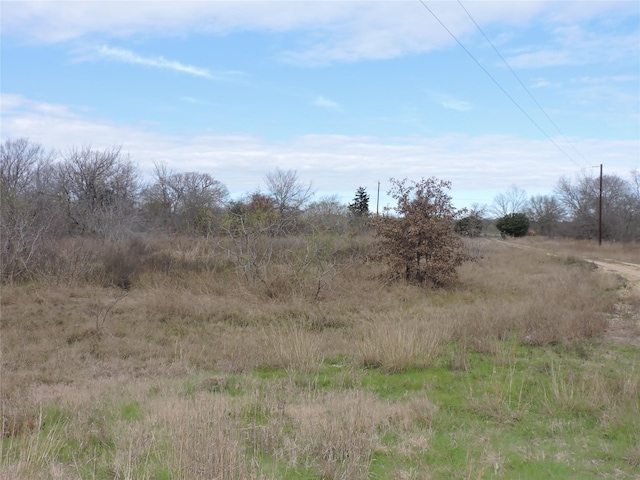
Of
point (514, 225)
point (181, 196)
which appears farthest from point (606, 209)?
point (181, 196)

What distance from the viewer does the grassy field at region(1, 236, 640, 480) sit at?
4496 millimetres

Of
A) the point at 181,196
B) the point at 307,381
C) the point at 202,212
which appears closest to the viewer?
the point at 307,381

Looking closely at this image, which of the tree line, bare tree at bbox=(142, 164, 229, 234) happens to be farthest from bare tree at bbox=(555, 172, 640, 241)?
bare tree at bbox=(142, 164, 229, 234)

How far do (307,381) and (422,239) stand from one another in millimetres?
12193

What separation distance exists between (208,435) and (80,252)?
586 inches

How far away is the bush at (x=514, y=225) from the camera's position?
69137mm

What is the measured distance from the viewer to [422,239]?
61.2 ft

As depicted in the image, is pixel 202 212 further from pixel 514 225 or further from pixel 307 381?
pixel 514 225

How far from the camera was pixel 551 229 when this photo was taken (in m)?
70.9

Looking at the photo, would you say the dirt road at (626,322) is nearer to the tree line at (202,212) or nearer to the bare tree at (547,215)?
the tree line at (202,212)

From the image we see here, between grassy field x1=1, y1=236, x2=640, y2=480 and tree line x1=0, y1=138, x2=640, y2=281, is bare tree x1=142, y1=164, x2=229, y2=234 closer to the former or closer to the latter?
tree line x1=0, y1=138, x2=640, y2=281

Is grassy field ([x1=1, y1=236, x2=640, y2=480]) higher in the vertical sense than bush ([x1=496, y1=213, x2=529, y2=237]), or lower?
lower

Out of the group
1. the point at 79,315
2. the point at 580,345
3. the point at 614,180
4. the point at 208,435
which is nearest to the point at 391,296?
the point at 580,345

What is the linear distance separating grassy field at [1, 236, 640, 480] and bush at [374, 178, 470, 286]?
6.97ft
